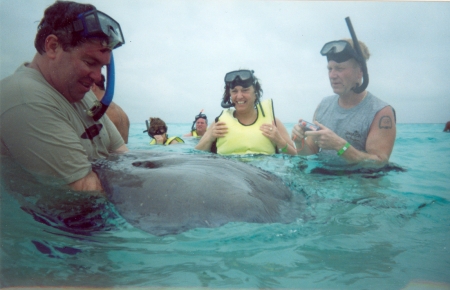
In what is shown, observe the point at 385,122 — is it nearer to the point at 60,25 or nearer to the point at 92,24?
the point at 92,24

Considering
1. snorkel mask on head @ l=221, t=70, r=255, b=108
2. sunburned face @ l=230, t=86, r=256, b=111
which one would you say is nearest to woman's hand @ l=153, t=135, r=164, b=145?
sunburned face @ l=230, t=86, r=256, b=111

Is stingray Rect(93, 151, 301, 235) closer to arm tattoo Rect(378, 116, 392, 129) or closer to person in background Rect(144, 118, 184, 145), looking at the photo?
arm tattoo Rect(378, 116, 392, 129)

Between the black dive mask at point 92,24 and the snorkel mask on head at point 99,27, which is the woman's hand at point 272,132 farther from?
the black dive mask at point 92,24

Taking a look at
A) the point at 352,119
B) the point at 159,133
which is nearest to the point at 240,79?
the point at 352,119

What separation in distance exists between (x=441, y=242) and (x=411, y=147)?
2.84 meters

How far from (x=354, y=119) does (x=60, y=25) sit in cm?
305

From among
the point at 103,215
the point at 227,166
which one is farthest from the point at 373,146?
the point at 103,215

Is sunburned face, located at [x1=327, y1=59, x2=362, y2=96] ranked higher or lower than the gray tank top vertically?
higher

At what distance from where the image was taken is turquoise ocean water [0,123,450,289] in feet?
4.83

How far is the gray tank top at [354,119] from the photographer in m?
3.55

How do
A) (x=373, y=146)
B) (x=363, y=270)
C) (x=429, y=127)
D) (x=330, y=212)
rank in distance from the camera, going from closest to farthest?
1. (x=363, y=270)
2. (x=330, y=212)
3. (x=429, y=127)
4. (x=373, y=146)

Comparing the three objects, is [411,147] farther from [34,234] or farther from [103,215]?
[34,234]

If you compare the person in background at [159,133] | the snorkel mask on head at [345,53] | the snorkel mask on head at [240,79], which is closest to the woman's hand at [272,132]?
the snorkel mask on head at [240,79]

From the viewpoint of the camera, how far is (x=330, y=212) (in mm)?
2199
